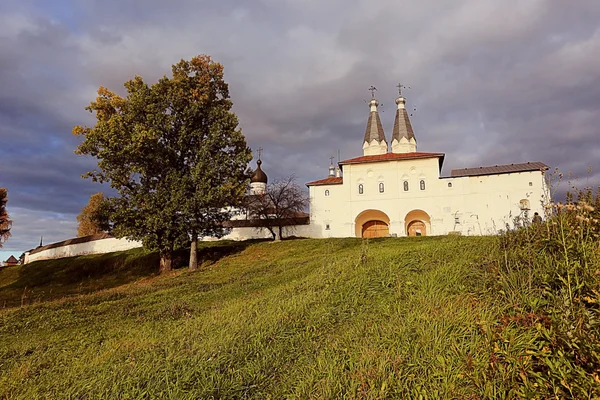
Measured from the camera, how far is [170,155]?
19812 mm

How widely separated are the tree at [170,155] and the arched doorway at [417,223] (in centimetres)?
1973

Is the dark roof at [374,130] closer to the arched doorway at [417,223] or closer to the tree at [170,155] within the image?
the arched doorway at [417,223]

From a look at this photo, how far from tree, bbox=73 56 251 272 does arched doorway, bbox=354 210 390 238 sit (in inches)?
718

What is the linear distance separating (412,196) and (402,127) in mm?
8553

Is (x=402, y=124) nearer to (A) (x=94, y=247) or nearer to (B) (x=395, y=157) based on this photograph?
(B) (x=395, y=157)

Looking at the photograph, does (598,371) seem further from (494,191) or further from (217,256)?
(494,191)

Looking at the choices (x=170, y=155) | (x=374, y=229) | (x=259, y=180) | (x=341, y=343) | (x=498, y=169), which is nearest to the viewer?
(x=341, y=343)

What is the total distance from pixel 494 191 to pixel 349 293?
99.1 ft

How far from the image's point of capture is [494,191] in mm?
32125

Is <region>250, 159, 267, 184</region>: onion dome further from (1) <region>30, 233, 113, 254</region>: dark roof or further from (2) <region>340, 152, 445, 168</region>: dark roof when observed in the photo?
(1) <region>30, 233, 113, 254</region>: dark roof

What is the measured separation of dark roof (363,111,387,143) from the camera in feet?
133

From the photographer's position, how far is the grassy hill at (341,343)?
3482 mm

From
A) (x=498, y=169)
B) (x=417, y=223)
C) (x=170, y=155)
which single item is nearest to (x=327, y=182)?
(x=417, y=223)

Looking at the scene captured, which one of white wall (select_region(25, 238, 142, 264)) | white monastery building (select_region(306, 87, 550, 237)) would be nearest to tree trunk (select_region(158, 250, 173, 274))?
white wall (select_region(25, 238, 142, 264))
